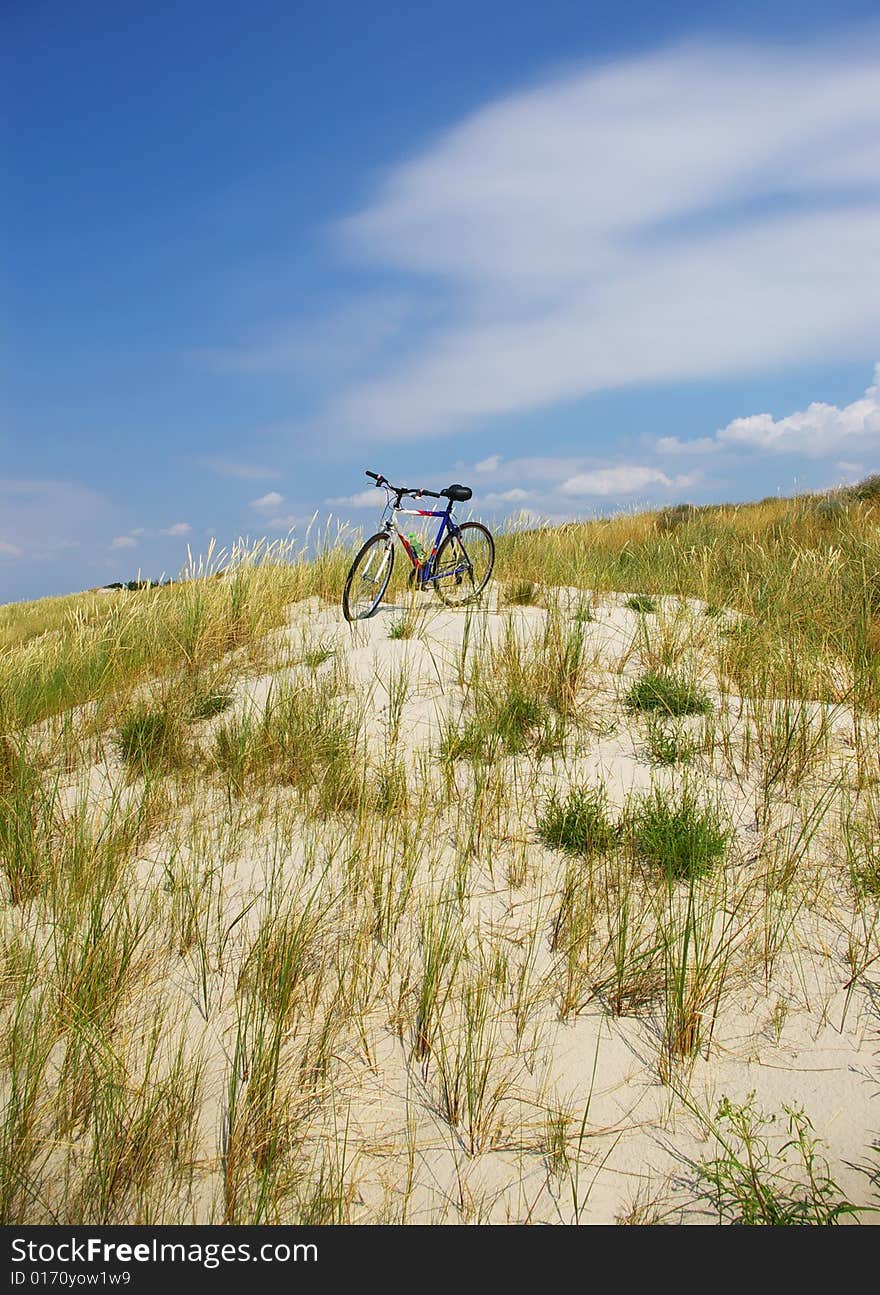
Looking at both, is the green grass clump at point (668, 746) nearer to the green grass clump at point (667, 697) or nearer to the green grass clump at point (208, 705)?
the green grass clump at point (667, 697)

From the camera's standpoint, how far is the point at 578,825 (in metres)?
4.18

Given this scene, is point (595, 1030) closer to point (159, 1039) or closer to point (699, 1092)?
point (699, 1092)

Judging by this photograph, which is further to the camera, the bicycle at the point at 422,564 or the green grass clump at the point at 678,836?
the bicycle at the point at 422,564

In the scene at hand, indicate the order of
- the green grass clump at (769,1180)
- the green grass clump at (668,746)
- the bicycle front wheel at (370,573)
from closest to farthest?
1. the green grass clump at (769,1180)
2. the green grass clump at (668,746)
3. the bicycle front wheel at (370,573)

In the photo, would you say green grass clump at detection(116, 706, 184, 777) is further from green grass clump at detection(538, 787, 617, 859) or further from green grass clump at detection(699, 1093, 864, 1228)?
green grass clump at detection(699, 1093, 864, 1228)

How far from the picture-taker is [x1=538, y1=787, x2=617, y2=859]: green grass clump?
4121mm

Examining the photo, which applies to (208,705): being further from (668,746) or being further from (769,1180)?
(769,1180)

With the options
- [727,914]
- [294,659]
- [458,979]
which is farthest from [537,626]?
[458,979]

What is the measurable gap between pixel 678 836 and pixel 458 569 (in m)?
5.34

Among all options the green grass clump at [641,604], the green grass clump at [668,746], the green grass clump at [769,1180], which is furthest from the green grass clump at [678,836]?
the green grass clump at [641,604]

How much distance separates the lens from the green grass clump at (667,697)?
18.0 feet

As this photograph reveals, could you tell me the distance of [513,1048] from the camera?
3.03m

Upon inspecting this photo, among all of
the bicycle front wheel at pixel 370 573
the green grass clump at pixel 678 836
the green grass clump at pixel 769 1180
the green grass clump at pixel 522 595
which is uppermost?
the bicycle front wheel at pixel 370 573

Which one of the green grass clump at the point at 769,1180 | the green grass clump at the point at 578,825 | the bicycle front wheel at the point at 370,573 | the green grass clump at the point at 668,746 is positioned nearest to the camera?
the green grass clump at the point at 769,1180
